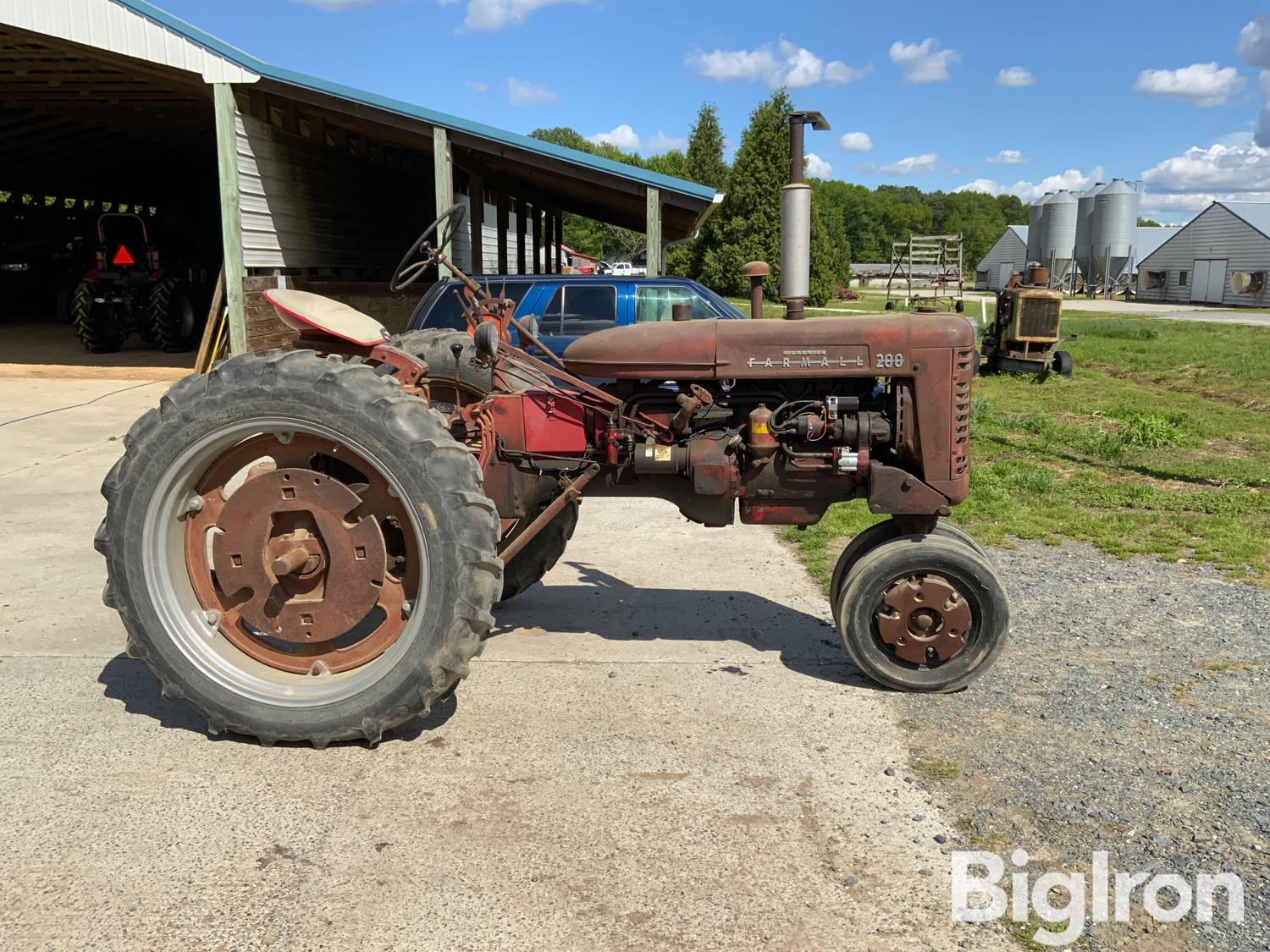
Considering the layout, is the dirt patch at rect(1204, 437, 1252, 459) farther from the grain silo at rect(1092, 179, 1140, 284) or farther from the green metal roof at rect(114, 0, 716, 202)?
the grain silo at rect(1092, 179, 1140, 284)

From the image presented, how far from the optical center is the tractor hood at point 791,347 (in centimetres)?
366

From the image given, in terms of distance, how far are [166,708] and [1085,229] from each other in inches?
2265

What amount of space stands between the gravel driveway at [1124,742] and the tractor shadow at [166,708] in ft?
5.75

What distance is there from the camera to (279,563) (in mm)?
3357

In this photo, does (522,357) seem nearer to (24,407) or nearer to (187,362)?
(24,407)

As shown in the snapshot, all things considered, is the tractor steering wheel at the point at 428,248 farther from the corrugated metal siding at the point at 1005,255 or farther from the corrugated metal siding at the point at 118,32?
the corrugated metal siding at the point at 1005,255

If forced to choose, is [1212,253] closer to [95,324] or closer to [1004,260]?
[1004,260]

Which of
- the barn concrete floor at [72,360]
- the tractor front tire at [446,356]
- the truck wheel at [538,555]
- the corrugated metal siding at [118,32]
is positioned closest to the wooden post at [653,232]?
the corrugated metal siding at [118,32]

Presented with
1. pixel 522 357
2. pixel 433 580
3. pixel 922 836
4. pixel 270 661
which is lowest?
pixel 922 836

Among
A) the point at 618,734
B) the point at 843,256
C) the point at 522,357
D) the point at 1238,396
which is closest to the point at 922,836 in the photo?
the point at 618,734

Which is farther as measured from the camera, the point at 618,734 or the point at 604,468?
the point at 604,468

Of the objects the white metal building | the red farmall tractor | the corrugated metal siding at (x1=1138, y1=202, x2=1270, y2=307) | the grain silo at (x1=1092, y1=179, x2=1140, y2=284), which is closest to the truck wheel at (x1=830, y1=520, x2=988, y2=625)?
the red farmall tractor

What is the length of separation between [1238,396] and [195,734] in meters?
13.6

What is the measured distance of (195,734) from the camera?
3.49 m
